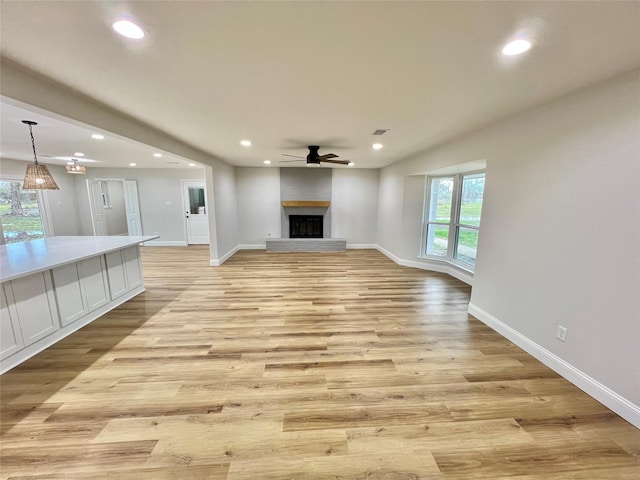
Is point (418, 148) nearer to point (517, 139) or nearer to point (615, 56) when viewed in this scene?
point (517, 139)

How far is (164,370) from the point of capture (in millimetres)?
2115

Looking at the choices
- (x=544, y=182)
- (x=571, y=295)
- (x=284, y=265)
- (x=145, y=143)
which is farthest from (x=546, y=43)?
(x=284, y=265)

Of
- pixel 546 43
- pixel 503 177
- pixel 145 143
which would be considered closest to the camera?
pixel 546 43

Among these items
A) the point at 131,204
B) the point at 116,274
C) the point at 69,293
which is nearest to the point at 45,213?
the point at 131,204

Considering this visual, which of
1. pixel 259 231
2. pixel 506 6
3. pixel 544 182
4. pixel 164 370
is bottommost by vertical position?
pixel 164 370

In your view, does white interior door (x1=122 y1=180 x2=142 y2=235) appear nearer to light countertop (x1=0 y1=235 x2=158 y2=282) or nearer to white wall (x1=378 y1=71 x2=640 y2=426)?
light countertop (x1=0 y1=235 x2=158 y2=282)

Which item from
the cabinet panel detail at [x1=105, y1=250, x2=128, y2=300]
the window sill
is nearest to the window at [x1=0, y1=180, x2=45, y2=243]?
the cabinet panel detail at [x1=105, y1=250, x2=128, y2=300]

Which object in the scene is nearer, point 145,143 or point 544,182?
point 544,182

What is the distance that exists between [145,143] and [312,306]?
9.76 feet

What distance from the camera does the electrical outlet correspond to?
2.08m

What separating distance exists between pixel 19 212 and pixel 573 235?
1009 cm

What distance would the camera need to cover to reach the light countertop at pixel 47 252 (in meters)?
2.13

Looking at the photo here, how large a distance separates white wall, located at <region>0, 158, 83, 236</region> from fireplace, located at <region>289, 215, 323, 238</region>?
6182mm

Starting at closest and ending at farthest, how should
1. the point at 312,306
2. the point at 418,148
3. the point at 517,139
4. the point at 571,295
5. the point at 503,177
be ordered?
1. the point at 571,295
2. the point at 517,139
3. the point at 503,177
4. the point at 312,306
5. the point at 418,148
